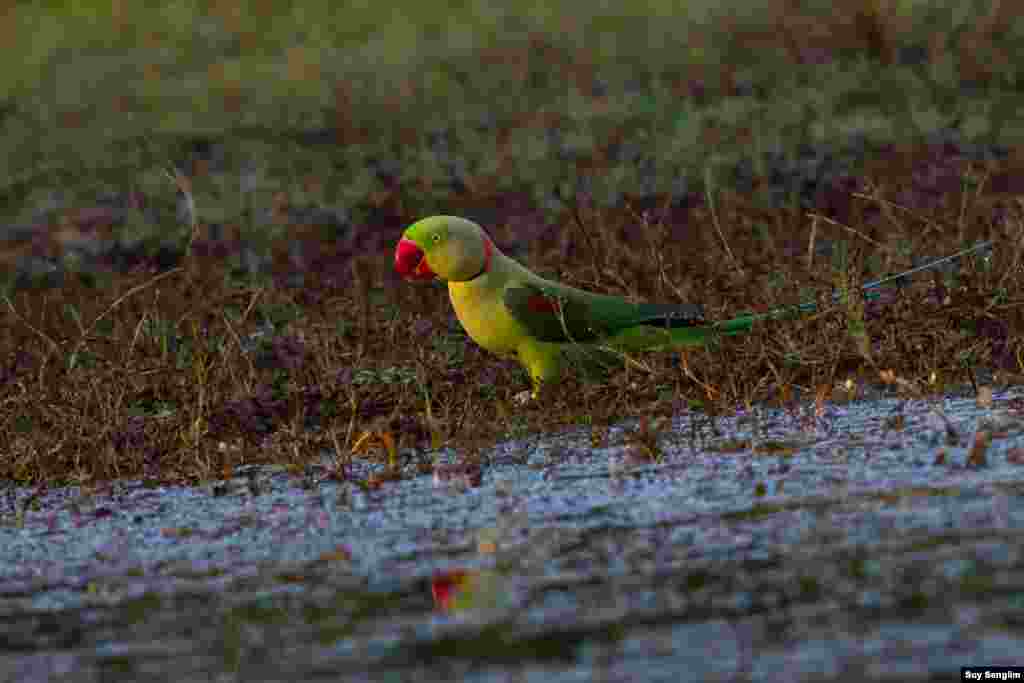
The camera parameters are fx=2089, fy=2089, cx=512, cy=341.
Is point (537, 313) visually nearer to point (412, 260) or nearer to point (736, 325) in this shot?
point (412, 260)

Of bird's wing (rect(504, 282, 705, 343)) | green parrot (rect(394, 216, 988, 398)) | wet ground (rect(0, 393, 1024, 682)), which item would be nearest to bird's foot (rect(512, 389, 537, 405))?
green parrot (rect(394, 216, 988, 398))

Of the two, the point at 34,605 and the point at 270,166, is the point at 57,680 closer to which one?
the point at 34,605

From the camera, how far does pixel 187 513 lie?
541 cm

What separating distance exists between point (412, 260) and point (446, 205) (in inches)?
157

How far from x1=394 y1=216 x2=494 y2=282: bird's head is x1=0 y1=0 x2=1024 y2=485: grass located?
371mm

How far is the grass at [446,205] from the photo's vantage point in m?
6.33

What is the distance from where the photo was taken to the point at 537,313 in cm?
640

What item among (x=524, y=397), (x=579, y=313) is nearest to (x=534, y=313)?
(x=579, y=313)

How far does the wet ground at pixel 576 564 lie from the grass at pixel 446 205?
0.27 meters

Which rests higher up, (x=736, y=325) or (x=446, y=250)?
(x=446, y=250)

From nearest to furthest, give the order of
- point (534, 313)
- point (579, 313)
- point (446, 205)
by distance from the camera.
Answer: point (534, 313), point (579, 313), point (446, 205)

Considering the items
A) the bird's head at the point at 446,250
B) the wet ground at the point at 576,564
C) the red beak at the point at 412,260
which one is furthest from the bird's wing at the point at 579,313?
the wet ground at the point at 576,564

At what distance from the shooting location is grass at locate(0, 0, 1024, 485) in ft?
20.8

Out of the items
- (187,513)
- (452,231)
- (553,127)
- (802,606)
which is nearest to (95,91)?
(553,127)
